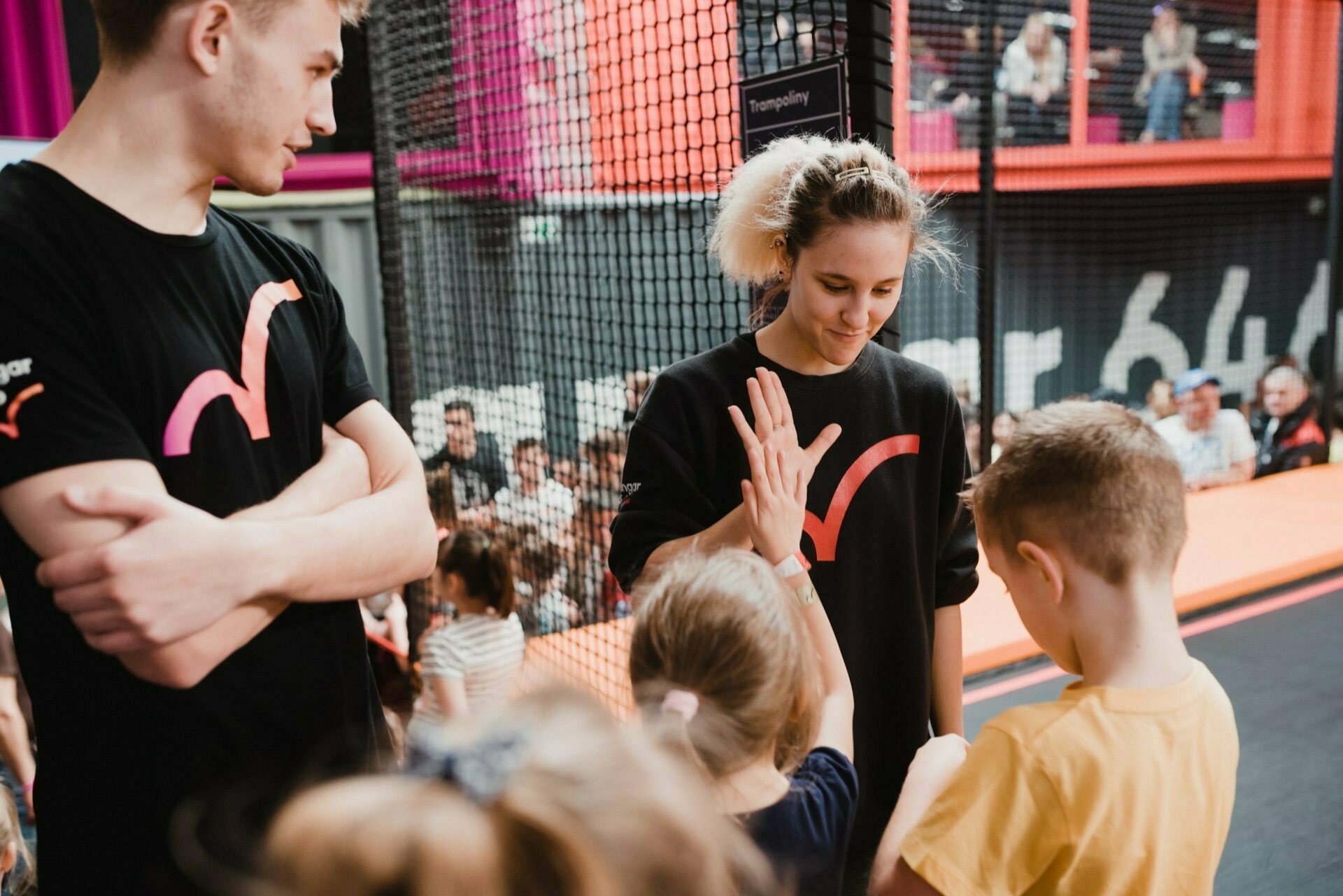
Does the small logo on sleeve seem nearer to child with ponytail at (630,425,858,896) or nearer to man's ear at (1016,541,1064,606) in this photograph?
child with ponytail at (630,425,858,896)

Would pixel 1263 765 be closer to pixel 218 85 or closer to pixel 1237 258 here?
pixel 218 85

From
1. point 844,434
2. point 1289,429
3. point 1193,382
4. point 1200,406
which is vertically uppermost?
point 844,434

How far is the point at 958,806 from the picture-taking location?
111 cm

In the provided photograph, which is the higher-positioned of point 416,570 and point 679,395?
point 679,395

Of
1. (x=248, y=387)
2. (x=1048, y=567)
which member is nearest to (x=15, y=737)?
(x=248, y=387)

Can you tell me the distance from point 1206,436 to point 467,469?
14.6 ft

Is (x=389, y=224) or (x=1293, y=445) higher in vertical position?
(x=389, y=224)

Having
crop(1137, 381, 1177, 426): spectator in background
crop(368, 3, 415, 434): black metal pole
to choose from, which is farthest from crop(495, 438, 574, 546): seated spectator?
crop(1137, 381, 1177, 426): spectator in background

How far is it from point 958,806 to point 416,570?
0.67 meters

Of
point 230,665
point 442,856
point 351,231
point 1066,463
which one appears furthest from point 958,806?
point 351,231

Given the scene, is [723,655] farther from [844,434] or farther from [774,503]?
[844,434]

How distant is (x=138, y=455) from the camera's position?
0.99 metres

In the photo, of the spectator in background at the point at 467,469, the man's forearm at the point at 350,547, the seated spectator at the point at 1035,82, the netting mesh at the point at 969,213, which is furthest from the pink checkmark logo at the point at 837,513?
the seated spectator at the point at 1035,82

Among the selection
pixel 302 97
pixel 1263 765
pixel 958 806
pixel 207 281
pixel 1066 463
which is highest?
pixel 302 97
